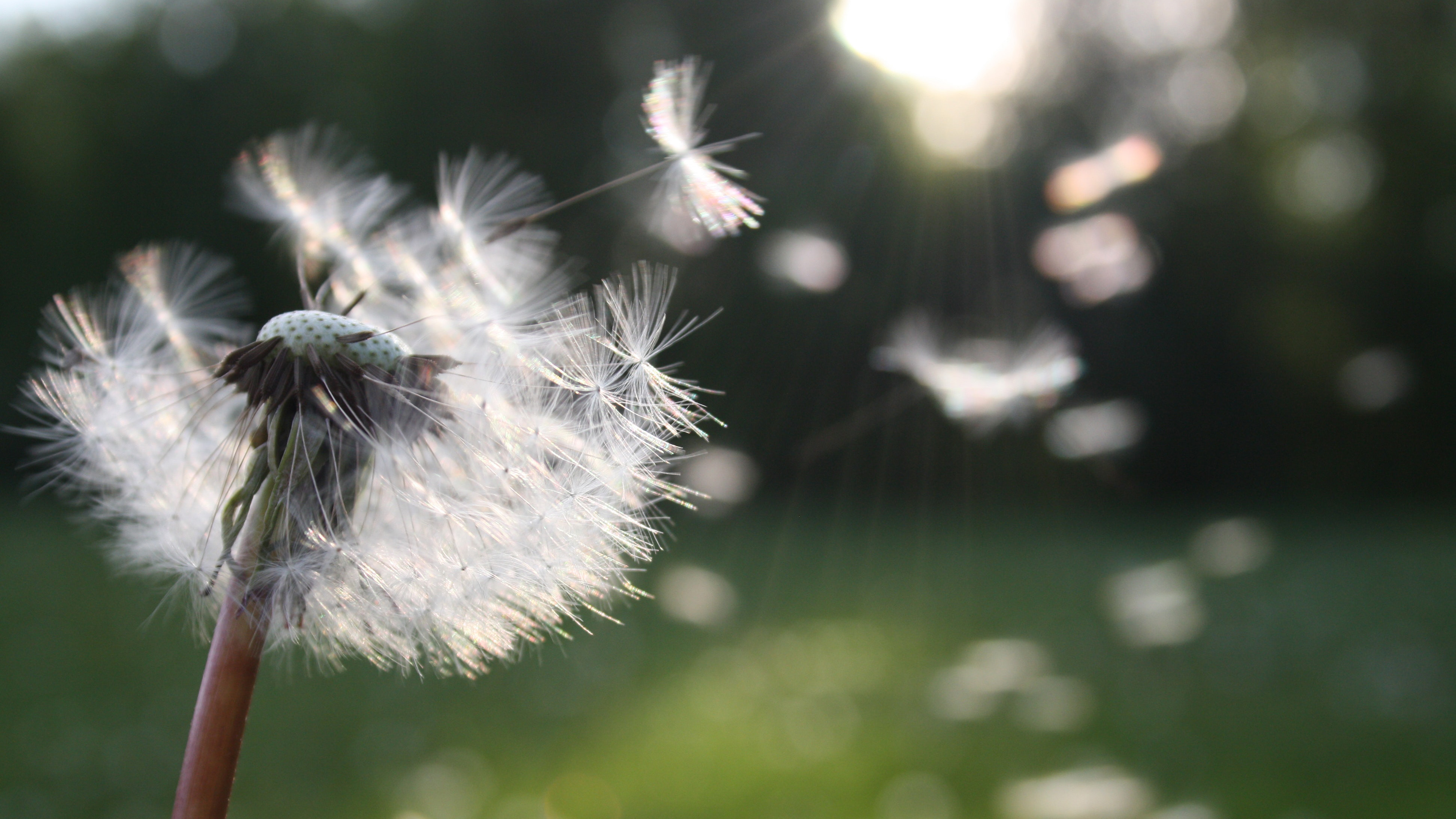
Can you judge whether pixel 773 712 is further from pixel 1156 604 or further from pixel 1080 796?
pixel 1156 604

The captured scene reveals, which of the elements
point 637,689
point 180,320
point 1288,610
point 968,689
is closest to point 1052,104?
point 1288,610

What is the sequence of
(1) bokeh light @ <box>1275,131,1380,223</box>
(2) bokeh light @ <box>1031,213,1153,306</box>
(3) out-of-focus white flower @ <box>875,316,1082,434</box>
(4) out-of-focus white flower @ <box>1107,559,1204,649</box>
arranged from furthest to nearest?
1. (1) bokeh light @ <box>1275,131,1380,223</box>
2. (4) out-of-focus white flower @ <box>1107,559,1204,649</box>
3. (2) bokeh light @ <box>1031,213,1153,306</box>
4. (3) out-of-focus white flower @ <box>875,316,1082,434</box>

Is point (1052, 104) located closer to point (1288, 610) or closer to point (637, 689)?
point (1288, 610)

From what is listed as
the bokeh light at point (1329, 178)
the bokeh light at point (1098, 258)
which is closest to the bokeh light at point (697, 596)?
the bokeh light at point (1098, 258)

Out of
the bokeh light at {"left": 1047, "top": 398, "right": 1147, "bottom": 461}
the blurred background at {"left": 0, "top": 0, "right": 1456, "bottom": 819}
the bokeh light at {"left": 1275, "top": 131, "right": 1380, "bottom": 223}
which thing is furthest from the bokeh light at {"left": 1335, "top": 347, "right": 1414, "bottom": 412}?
the bokeh light at {"left": 1047, "top": 398, "right": 1147, "bottom": 461}

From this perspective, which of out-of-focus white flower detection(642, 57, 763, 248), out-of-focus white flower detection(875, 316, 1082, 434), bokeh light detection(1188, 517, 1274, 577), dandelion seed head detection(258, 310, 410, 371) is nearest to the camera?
dandelion seed head detection(258, 310, 410, 371)

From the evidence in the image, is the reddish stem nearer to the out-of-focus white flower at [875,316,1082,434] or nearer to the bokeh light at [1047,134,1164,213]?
the out-of-focus white flower at [875,316,1082,434]

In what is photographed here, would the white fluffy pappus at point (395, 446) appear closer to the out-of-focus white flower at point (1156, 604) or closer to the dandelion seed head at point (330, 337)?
the dandelion seed head at point (330, 337)
